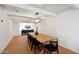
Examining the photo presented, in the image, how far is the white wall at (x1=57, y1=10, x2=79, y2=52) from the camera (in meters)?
4.05

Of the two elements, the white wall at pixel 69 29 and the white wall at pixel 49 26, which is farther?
the white wall at pixel 49 26

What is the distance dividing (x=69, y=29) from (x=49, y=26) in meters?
1.11

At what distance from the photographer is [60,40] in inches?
198

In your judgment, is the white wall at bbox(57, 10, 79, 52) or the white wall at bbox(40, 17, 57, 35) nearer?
the white wall at bbox(57, 10, 79, 52)

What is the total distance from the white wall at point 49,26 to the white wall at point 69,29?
0.74ft

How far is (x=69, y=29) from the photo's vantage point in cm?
454

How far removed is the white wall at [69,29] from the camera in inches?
159

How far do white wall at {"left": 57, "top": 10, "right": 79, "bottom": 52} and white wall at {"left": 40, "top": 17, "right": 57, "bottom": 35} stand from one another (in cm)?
22

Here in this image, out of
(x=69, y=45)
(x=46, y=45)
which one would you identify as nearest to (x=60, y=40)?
(x=69, y=45)

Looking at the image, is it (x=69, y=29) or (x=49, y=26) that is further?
(x=49, y=26)

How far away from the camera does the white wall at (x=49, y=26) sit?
511 cm
